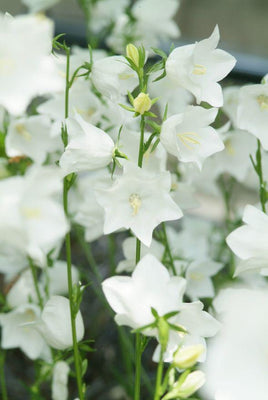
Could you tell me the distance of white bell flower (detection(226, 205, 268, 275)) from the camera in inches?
30.4

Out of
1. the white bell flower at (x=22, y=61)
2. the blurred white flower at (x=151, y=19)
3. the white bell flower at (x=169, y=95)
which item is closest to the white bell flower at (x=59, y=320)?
the white bell flower at (x=22, y=61)

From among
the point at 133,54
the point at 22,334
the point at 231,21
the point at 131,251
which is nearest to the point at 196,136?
the point at 133,54

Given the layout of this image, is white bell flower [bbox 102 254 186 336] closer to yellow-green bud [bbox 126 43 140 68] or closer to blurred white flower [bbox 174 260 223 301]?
yellow-green bud [bbox 126 43 140 68]

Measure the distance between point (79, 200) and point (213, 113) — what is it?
1.95 ft

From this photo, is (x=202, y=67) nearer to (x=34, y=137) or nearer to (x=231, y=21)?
(x=34, y=137)

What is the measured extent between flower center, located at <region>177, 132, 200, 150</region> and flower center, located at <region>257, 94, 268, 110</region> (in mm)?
133

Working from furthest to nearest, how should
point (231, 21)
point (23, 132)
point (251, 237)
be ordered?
point (231, 21) < point (23, 132) < point (251, 237)

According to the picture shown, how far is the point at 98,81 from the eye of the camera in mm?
862

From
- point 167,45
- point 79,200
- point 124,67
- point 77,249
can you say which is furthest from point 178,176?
point 167,45

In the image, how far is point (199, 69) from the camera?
2.73 feet

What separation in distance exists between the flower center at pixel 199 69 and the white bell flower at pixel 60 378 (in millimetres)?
400

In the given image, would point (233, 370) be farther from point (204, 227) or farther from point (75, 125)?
point (204, 227)

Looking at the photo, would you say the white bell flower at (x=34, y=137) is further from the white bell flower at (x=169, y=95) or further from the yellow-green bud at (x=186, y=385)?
the yellow-green bud at (x=186, y=385)

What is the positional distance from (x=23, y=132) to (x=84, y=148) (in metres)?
0.27
